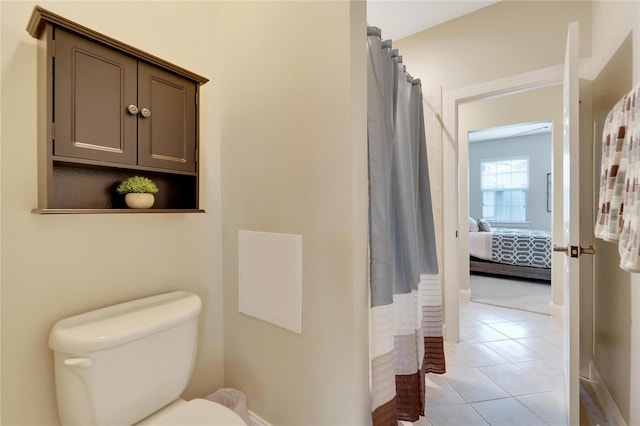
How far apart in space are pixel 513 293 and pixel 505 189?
11.7ft

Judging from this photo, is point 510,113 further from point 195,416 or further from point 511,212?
point 195,416

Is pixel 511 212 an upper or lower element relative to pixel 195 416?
upper

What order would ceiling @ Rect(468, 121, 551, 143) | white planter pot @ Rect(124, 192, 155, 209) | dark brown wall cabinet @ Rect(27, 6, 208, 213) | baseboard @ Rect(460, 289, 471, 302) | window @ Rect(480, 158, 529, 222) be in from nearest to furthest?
dark brown wall cabinet @ Rect(27, 6, 208, 213) → white planter pot @ Rect(124, 192, 155, 209) → baseboard @ Rect(460, 289, 471, 302) → ceiling @ Rect(468, 121, 551, 143) → window @ Rect(480, 158, 529, 222)

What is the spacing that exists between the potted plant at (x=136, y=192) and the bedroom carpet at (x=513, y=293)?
370 centimetres

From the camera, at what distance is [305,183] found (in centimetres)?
128

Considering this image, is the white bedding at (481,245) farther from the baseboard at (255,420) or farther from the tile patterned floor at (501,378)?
the baseboard at (255,420)

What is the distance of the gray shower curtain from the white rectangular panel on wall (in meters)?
0.34

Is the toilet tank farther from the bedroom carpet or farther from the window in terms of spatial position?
the window

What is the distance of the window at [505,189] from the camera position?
6402mm

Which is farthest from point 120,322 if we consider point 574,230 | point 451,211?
point 451,211

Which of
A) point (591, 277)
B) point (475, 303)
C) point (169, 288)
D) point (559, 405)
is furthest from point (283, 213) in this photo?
point (475, 303)

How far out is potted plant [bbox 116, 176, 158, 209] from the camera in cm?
120

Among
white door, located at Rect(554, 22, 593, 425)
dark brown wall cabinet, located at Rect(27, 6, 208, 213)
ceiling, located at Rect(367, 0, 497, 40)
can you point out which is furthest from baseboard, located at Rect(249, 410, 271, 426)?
ceiling, located at Rect(367, 0, 497, 40)

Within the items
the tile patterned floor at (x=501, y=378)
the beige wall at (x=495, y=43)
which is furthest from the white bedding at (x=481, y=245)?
the beige wall at (x=495, y=43)
